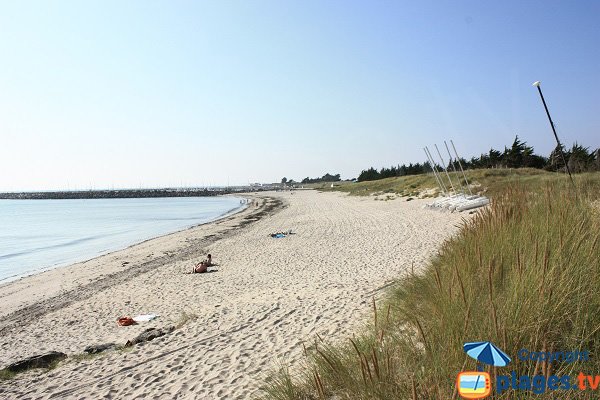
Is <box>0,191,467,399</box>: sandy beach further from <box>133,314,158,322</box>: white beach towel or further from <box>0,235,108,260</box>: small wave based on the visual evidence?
<box>0,235,108,260</box>: small wave

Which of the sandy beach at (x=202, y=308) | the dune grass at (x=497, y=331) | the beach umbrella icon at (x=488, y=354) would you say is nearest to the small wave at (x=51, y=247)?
the sandy beach at (x=202, y=308)

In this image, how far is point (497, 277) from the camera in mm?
3307

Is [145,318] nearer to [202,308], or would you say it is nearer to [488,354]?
[202,308]

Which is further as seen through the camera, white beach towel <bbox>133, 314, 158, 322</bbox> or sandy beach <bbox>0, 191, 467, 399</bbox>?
white beach towel <bbox>133, 314, 158, 322</bbox>

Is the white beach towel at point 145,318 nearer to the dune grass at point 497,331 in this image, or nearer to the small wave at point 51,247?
the dune grass at point 497,331

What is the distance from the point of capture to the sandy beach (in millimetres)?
4965

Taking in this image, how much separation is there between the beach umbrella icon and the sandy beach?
9.24ft

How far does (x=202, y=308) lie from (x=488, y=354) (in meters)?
7.25

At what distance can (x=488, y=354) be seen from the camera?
186 centimetres

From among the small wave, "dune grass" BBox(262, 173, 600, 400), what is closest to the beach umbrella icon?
"dune grass" BBox(262, 173, 600, 400)

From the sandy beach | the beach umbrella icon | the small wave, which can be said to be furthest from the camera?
the small wave

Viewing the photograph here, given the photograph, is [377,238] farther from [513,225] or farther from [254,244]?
[513,225]

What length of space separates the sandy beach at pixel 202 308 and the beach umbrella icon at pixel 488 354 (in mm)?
2817

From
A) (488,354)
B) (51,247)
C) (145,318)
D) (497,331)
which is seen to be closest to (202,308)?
(145,318)
